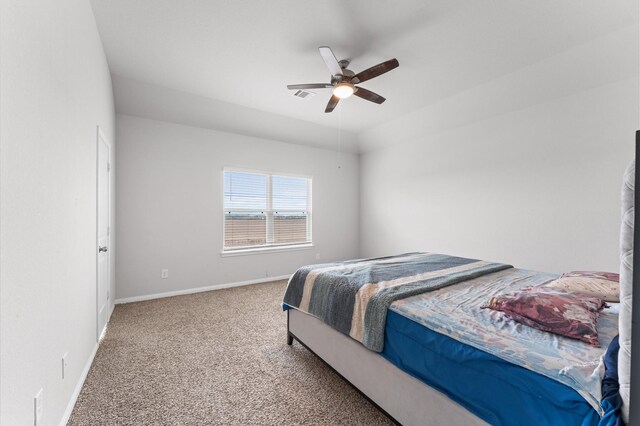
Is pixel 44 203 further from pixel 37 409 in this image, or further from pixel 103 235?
pixel 103 235

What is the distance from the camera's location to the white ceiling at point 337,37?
223 cm

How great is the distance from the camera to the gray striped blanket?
5.73ft

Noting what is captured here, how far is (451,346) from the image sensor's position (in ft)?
4.37

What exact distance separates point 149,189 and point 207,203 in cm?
→ 82

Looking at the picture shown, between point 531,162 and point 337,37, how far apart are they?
9.69 feet

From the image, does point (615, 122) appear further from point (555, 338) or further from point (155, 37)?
point (155, 37)

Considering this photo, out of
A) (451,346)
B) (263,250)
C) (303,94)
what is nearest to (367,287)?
(451,346)

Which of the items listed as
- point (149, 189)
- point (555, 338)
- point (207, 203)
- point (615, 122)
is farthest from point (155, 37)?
point (615, 122)

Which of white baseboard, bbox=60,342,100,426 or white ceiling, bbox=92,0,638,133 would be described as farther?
white ceiling, bbox=92,0,638,133

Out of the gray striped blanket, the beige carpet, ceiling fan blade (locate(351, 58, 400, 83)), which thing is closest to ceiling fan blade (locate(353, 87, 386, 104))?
ceiling fan blade (locate(351, 58, 400, 83))

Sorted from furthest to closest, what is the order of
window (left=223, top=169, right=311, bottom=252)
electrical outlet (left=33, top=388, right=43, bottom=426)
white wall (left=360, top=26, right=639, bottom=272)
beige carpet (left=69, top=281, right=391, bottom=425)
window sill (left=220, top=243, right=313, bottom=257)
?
window (left=223, top=169, right=311, bottom=252) → window sill (left=220, top=243, right=313, bottom=257) → white wall (left=360, top=26, right=639, bottom=272) → beige carpet (left=69, top=281, right=391, bottom=425) → electrical outlet (left=33, top=388, right=43, bottom=426)

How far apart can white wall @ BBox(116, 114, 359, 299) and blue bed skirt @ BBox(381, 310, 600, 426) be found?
358 centimetres

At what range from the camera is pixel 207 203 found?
442 centimetres

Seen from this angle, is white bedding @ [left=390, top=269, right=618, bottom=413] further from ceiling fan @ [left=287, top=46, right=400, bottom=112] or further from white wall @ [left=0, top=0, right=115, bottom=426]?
ceiling fan @ [left=287, top=46, right=400, bottom=112]
